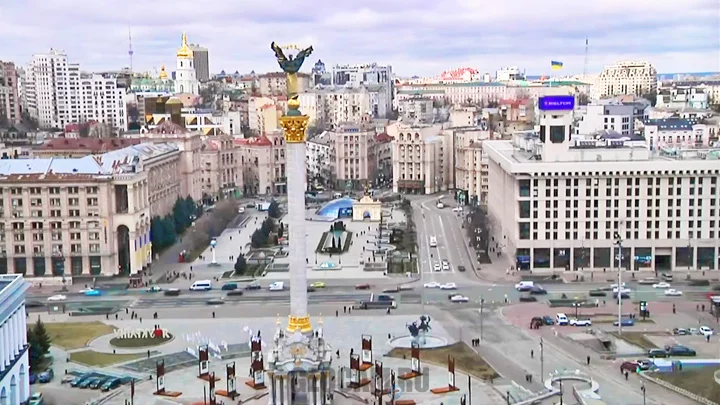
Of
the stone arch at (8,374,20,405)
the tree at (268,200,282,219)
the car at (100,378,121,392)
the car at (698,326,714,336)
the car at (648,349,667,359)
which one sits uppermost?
the tree at (268,200,282,219)

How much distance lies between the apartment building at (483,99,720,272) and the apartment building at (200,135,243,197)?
2235 inches

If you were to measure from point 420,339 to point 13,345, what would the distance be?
80.7 ft

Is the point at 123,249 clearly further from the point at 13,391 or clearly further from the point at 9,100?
the point at 9,100

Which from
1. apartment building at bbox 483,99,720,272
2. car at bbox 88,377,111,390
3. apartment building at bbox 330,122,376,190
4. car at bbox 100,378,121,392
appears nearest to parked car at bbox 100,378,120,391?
car at bbox 100,378,121,392

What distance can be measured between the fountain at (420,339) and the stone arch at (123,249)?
33.0 metres

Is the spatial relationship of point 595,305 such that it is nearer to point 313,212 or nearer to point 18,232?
point 18,232

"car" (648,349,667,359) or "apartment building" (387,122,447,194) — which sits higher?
"apartment building" (387,122,447,194)

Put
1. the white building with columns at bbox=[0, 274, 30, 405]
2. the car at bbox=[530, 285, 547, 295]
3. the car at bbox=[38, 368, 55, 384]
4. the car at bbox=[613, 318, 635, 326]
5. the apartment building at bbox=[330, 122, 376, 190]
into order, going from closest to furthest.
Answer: the white building with columns at bbox=[0, 274, 30, 405] → the car at bbox=[38, 368, 55, 384] → the car at bbox=[613, 318, 635, 326] → the car at bbox=[530, 285, 547, 295] → the apartment building at bbox=[330, 122, 376, 190]

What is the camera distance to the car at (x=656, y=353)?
5459cm

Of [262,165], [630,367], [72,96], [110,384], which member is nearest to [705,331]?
[630,367]

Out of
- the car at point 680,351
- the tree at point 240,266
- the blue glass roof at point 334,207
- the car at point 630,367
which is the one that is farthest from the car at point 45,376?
the blue glass roof at point 334,207

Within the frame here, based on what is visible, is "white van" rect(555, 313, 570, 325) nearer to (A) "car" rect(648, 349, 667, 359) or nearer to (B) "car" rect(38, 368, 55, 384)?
(A) "car" rect(648, 349, 667, 359)

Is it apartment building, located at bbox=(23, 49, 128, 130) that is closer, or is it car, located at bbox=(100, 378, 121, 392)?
car, located at bbox=(100, 378, 121, 392)

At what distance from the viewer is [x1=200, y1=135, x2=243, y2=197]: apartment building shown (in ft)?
417
